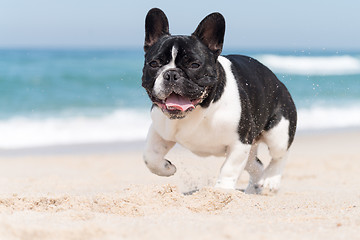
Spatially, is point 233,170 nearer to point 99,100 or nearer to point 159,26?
point 159,26

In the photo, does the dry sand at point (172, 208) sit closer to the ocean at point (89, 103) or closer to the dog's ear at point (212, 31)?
the dog's ear at point (212, 31)

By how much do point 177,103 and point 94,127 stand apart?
7434 millimetres

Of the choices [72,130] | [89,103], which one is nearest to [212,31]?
[72,130]

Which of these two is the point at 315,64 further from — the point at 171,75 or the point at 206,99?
the point at 171,75

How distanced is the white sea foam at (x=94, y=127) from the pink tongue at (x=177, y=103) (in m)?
6.07

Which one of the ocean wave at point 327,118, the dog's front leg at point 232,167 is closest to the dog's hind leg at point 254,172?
the dog's front leg at point 232,167

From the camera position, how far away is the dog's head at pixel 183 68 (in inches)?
174

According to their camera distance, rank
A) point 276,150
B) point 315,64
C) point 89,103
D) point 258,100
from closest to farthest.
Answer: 1. point 258,100
2. point 276,150
3. point 89,103
4. point 315,64

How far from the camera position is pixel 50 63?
24.0m

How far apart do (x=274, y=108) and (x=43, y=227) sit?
121 inches

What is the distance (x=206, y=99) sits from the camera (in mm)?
4672


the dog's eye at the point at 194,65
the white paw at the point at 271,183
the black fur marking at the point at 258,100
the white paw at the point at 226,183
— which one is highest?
the dog's eye at the point at 194,65

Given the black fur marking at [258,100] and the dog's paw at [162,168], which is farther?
the dog's paw at [162,168]

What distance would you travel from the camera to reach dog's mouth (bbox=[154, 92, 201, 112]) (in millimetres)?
4464
